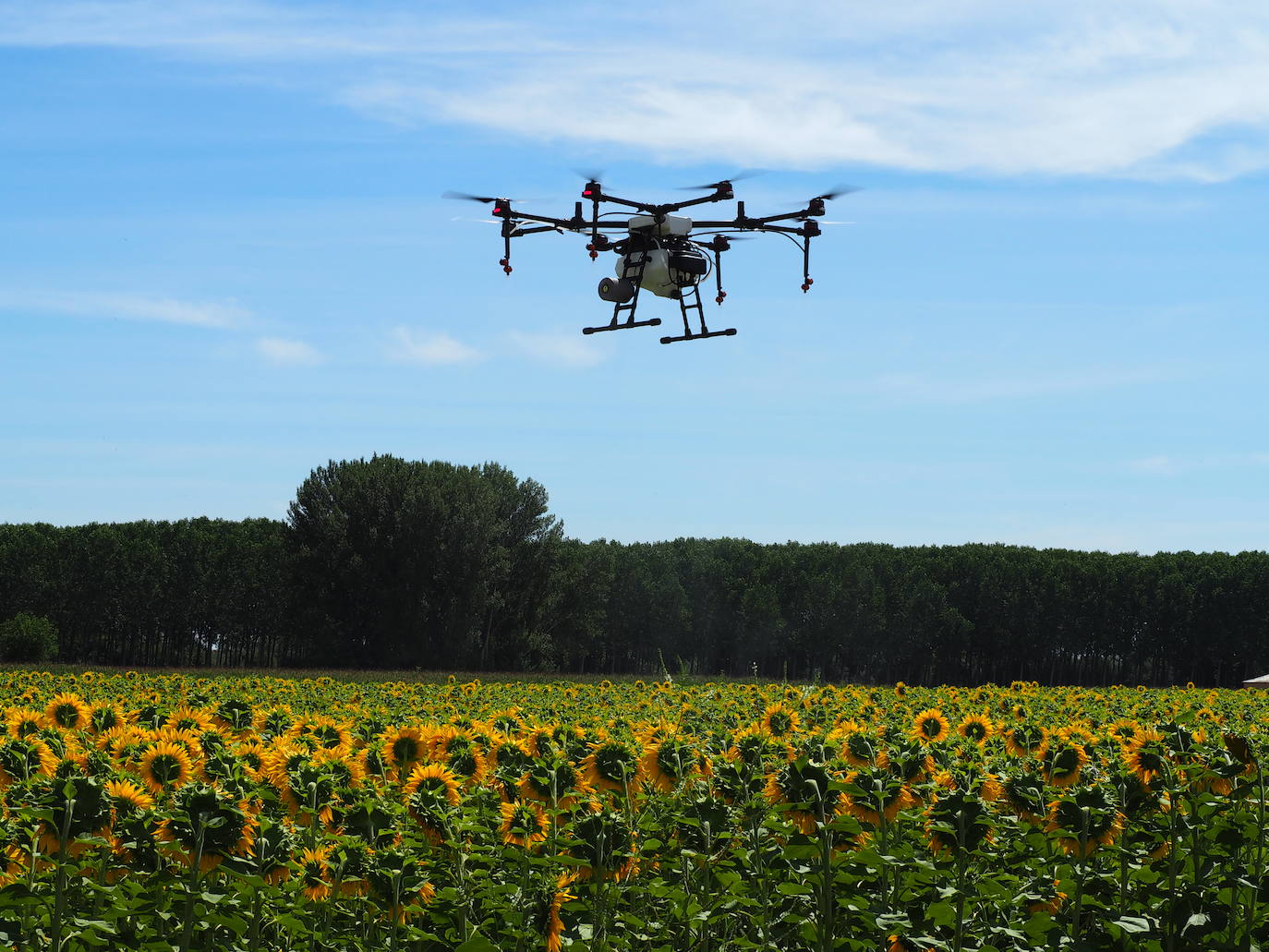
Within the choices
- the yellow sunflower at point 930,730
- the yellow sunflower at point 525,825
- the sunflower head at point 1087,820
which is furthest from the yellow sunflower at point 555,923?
the yellow sunflower at point 930,730

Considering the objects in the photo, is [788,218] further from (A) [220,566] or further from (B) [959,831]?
(A) [220,566]

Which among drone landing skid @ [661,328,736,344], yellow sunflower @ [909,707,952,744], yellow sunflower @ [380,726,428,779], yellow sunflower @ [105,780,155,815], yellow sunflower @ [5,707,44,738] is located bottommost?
yellow sunflower @ [105,780,155,815]

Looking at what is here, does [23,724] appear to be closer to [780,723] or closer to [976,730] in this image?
[780,723]

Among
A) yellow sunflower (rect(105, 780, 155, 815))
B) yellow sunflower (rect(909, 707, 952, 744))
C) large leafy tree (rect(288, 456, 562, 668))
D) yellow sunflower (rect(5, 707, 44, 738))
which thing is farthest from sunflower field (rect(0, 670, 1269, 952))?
large leafy tree (rect(288, 456, 562, 668))

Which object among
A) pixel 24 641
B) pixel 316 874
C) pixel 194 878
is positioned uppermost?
pixel 194 878

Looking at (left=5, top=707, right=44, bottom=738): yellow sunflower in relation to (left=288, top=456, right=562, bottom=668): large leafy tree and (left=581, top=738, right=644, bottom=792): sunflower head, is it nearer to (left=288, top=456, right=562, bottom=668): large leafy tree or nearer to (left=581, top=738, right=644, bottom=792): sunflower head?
(left=581, top=738, right=644, bottom=792): sunflower head

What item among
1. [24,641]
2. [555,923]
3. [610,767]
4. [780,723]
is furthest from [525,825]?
[24,641]
